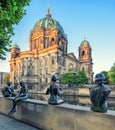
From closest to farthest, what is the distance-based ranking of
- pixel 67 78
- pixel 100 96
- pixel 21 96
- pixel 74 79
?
pixel 100 96
pixel 21 96
pixel 67 78
pixel 74 79

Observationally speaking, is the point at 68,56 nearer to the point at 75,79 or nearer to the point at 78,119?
the point at 75,79

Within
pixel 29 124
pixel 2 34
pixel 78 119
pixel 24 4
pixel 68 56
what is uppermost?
pixel 68 56

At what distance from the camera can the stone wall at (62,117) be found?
15.8 feet

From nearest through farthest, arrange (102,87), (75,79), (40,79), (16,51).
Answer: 1. (102,87)
2. (75,79)
3. (40,79)
4. (16,51)

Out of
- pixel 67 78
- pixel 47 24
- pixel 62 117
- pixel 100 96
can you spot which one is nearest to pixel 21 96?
pixel 62 117

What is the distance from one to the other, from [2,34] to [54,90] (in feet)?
16.1

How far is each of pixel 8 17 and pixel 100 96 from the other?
586 centimetres

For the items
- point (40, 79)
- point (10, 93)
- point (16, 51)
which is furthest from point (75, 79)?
point (10, 93)

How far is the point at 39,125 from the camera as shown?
23.3ft

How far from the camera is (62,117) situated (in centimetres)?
611

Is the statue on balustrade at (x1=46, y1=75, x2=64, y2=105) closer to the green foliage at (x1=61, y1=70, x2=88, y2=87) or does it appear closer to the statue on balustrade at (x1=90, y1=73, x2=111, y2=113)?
the statue on balustrade at (x1=90, y1=73, x2=111, y2=113)

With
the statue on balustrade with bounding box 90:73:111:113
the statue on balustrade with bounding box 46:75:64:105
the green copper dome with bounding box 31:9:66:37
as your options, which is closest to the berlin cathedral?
the green copper dome with bounding box 31:9:66:37

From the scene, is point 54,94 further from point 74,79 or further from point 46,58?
point 46,58

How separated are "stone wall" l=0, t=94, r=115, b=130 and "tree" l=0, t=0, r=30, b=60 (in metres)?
3.60
